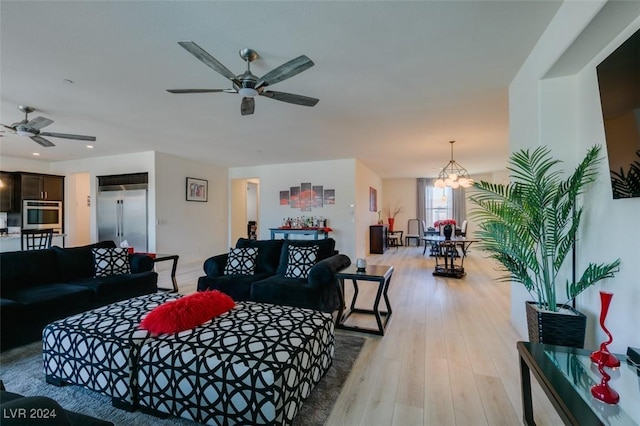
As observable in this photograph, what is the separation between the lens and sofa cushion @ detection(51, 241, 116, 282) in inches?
139

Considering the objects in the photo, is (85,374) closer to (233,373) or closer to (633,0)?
(233,373)

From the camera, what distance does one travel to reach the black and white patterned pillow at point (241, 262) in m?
3.76

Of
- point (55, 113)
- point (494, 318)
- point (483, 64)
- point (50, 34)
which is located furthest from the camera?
point (55, 113)

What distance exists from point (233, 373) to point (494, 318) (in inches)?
121

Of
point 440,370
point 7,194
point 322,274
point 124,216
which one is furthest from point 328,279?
point 7,194

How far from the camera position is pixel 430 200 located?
35.5ft

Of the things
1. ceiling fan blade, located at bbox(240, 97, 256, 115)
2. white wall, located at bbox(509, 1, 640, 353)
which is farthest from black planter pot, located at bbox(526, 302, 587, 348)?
ceiling fan blade, located at bbox(240, 97, 256, 115)

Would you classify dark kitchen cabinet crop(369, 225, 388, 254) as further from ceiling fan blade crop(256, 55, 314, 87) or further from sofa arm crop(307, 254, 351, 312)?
ceiling fan blade crop(256, 55, 314, 87)

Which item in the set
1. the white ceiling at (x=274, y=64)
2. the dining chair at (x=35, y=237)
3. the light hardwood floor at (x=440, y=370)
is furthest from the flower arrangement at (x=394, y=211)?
the dining chair at (x=35, y=237)

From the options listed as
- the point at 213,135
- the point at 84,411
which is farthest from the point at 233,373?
the point at 213,135

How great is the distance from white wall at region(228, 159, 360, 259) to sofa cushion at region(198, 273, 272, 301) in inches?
145

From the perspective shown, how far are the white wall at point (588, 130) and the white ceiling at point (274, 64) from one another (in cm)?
21

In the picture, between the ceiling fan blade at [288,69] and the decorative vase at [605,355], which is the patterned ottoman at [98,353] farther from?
the decorative vase at [605,355]

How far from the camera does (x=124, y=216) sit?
257 inches
